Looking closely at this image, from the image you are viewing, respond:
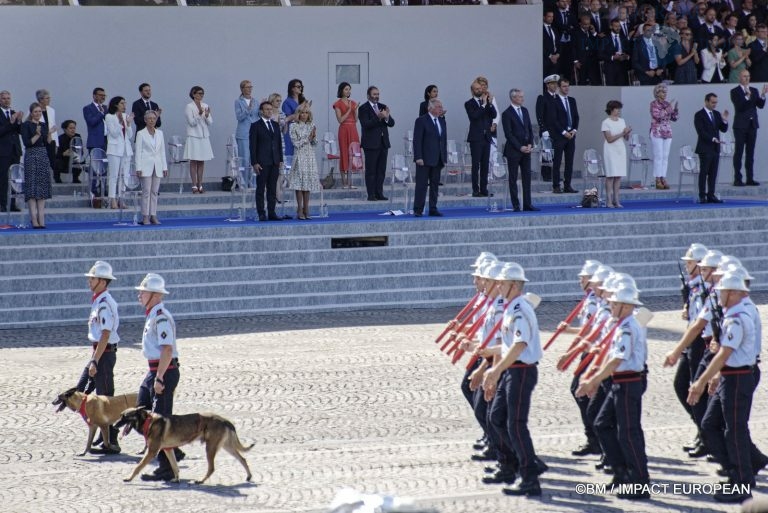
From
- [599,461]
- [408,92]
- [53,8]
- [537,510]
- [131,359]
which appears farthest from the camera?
[408,92]

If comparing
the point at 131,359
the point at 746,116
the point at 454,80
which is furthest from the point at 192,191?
the point at 746,116

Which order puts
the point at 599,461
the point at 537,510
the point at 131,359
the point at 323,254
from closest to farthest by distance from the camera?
the point at 537,510 < the point at 599,461 < the point at 131,359 < the point at 323,254

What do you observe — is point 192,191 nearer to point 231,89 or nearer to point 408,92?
point 231,89

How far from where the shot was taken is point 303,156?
72.2 ft

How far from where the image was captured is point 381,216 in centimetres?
2280

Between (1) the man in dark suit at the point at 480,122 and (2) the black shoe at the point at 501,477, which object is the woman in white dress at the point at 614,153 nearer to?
(1) the man in dark suit at the point at 480,122

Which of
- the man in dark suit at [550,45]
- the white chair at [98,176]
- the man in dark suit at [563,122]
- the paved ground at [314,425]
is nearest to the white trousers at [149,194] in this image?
the white chair at [98,176]

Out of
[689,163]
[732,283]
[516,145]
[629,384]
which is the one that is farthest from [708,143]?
[629,384]

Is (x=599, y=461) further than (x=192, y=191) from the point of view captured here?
No

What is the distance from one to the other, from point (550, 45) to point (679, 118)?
9.95 ft

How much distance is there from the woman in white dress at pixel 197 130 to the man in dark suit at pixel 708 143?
8.77m

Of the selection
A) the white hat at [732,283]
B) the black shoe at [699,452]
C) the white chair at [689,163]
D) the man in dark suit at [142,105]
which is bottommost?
the black shoe at [699,452]

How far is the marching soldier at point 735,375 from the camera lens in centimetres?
1048

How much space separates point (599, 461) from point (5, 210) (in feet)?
44.0
